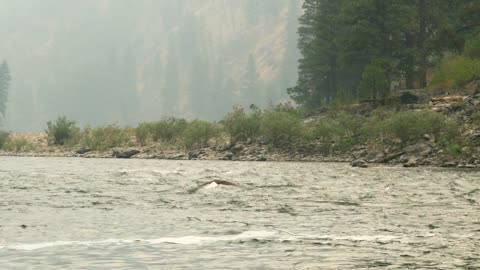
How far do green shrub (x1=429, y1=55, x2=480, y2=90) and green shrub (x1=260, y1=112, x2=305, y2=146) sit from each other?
39.7 ft

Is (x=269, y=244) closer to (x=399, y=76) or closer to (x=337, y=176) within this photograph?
(x=337, y=176)

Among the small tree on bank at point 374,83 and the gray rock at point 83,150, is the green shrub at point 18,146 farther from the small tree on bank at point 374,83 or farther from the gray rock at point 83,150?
the small tree on bank at point 374,83

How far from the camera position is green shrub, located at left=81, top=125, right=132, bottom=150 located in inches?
→ 1770

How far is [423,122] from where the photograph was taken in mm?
30391

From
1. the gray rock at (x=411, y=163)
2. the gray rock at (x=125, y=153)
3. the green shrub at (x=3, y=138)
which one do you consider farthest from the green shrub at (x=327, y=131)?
the green shrub at (x=3, y=138)

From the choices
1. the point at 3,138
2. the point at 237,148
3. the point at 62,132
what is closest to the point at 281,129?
the point at 237,148

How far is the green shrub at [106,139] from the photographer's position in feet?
148

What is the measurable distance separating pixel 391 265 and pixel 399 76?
44.2m

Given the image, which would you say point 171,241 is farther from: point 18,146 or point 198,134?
point 18,146

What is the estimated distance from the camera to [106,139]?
4550cm

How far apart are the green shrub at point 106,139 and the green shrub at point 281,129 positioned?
42.2ft

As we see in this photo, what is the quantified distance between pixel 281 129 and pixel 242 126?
3456 mm

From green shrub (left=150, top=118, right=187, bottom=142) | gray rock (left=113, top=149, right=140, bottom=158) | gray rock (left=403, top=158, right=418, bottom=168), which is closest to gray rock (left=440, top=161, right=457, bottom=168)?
gray rock (left=403, top=158, right=418, bottom=168)

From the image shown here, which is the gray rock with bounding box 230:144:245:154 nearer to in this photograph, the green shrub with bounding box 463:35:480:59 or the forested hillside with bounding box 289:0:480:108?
the forested hillside with bounding box 289:0:480:108
